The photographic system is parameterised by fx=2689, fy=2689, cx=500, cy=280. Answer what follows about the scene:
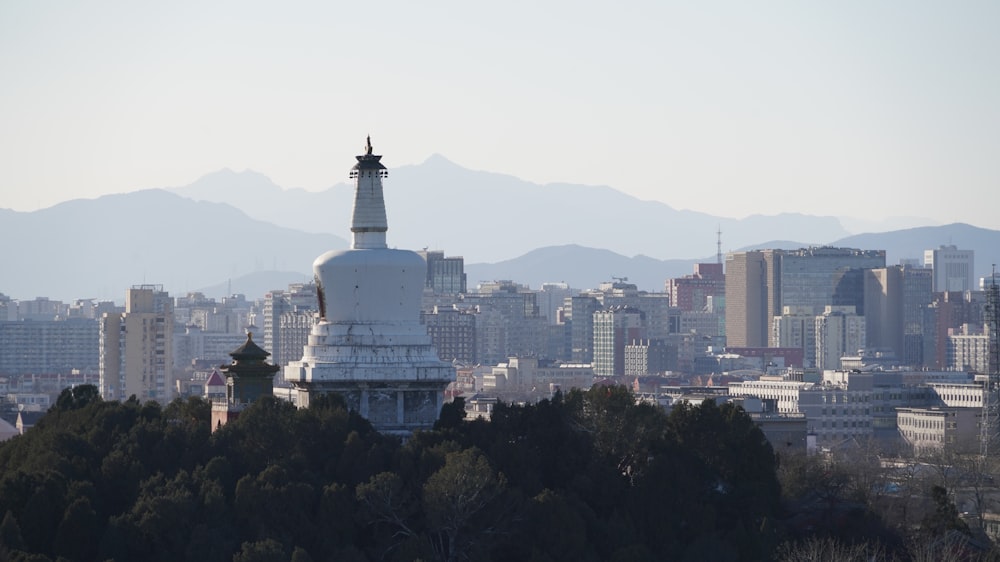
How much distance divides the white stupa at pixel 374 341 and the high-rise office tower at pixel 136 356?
348ft

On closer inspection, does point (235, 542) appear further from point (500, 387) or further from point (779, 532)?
point (500, 387)

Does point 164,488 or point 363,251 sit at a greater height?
point 363,251

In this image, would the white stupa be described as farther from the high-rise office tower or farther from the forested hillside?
the high-rise office tower

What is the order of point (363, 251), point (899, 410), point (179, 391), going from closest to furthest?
point (363, 251) → point (899, 410) → point (179, 391)

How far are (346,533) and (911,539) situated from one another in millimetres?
13313

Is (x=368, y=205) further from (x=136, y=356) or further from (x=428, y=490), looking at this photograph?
(x=136, y=356)

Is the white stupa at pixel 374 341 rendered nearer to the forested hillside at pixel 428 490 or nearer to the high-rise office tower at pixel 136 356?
the forested hillside at pixel 428 490

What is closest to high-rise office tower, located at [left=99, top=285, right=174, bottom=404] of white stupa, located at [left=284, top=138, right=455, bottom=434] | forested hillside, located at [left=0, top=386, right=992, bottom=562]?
forested hillside, located at [left=0, top=386, right=992, bottom=562]

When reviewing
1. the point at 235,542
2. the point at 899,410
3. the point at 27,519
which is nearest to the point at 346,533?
the point at 235,542

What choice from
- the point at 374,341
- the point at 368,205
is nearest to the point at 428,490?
the point at 374,341

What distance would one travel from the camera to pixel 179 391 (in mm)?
171250

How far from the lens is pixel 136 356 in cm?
16888

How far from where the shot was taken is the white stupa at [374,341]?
62062 mm

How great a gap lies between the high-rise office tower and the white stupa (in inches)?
4172
